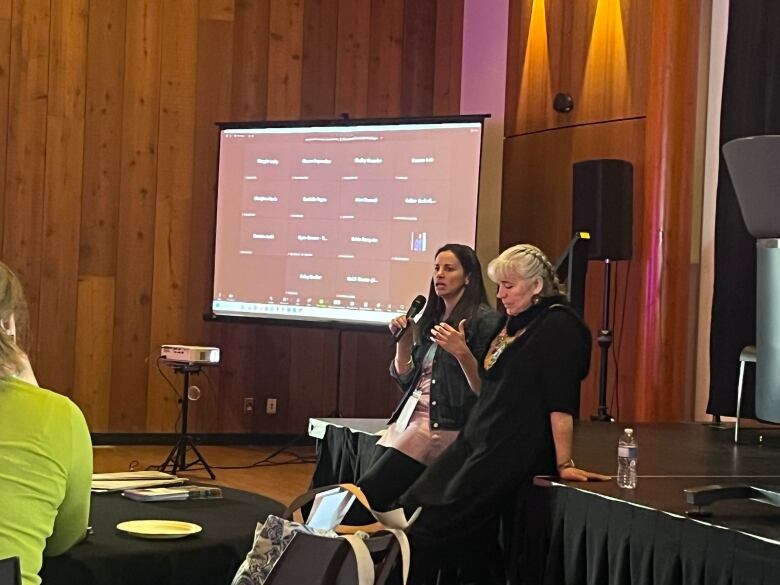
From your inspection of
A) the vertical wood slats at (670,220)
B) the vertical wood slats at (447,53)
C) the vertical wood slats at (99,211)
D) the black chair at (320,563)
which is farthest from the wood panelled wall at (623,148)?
the black chair at (320,563)

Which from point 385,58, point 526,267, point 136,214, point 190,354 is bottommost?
point 190,354

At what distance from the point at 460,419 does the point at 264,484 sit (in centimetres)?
272

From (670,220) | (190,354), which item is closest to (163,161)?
(190,354)

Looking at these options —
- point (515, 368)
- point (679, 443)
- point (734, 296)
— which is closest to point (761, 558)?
point (515, 368)

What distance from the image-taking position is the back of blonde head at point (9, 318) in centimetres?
216

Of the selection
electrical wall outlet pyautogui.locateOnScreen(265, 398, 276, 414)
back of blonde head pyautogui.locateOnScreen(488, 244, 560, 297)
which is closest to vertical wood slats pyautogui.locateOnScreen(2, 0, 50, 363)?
electrical wall outlet pyautogui.locateOnScreen(265, 398, 276, 414)

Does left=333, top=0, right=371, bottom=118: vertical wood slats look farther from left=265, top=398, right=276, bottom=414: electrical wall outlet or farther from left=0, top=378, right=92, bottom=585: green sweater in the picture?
left=0, top=378, right=92, bottom=585: green sweater

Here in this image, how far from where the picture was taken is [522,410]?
341 centimetres

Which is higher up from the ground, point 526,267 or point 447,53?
point 447,53

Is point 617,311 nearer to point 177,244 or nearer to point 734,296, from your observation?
point 734,296

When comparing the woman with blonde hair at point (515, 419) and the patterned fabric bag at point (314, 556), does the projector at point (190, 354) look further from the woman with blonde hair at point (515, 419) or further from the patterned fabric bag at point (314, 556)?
the patterned fabric bag at point (314, 556)

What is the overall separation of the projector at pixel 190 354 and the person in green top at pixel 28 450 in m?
4.34

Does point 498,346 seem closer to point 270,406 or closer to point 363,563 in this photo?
point 363,563

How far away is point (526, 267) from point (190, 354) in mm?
3505
